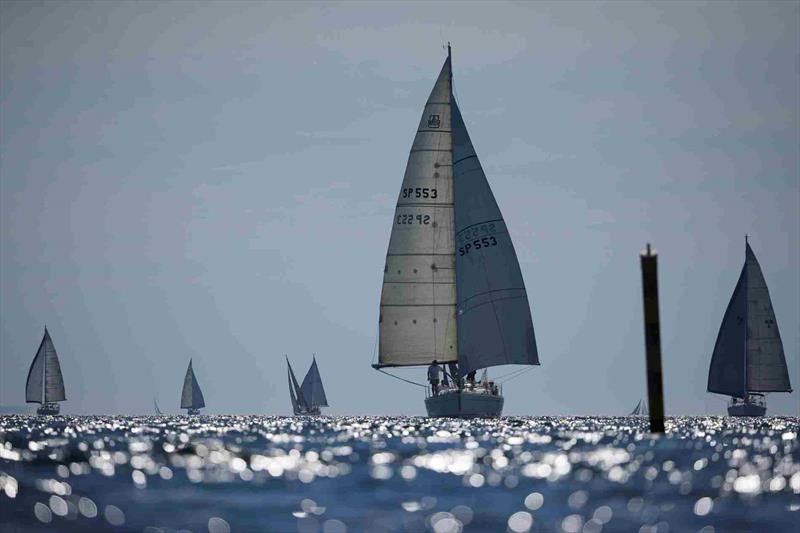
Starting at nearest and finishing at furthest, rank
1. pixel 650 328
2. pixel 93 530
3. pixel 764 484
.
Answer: pixel 93 530 → pixel 764 484 → pixel 650 328

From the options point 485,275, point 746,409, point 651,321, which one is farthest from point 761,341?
point 651,321

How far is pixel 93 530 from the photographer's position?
2450 centimetres

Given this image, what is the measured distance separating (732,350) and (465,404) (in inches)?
1331

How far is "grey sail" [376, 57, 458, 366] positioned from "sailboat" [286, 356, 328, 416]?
89046mm

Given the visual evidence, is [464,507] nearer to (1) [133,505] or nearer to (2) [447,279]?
(1) [133,505]

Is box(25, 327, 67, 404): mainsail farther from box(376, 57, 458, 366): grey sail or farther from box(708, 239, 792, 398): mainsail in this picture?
box(376, 57, 458, 366): grey sail

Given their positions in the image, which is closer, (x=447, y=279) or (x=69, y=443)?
(x=69, y=443)

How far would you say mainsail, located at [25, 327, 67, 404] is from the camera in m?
157

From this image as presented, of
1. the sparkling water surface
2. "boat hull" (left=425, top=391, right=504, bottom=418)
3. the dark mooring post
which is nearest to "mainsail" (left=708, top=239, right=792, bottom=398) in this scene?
"boat hull" (left=425, top=391, right=504, bottom=418)

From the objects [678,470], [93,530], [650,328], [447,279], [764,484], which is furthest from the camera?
[447,279]

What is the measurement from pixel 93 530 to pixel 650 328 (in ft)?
86.4

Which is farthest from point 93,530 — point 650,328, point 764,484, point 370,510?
point 650,328

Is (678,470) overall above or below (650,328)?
below

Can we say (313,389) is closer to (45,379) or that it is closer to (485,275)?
(45,379)
